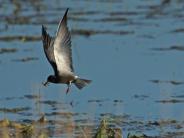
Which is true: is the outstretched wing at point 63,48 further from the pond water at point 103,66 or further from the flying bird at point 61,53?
the pond water at point 103,66

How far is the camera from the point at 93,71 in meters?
12.3

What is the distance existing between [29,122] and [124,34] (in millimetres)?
5253

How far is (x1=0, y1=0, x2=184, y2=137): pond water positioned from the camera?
33.0 feet

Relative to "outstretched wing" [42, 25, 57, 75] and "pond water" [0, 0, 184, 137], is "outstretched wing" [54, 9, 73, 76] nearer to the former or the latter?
"outstretched wing" [42, 25, 57, 75]

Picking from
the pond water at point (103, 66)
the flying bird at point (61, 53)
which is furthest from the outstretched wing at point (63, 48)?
the pond water at point (103, 66)

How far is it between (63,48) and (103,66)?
3.15 m

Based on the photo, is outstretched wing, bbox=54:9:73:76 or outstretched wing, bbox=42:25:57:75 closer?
outstretched wing, bbox=42:25:57:75

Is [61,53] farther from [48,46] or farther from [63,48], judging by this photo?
[48,46]

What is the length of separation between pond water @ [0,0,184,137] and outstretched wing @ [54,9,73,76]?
58 cm

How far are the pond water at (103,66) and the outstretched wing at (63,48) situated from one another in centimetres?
58

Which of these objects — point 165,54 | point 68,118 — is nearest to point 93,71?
point 165,54

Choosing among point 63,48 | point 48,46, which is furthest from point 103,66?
point 48,46

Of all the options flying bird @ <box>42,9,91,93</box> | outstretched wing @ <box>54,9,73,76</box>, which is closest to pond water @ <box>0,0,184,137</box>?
flying bird @ <box>42,9,91,93</box>

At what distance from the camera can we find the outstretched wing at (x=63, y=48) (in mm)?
9430
